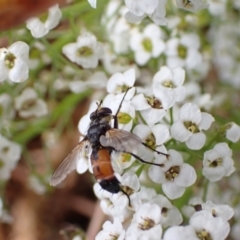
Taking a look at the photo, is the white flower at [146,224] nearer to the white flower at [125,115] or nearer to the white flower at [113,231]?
the white flower at [113,231]

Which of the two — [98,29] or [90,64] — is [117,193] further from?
[98,29]

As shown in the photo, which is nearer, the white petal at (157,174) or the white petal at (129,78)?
the white petal at (157,174)

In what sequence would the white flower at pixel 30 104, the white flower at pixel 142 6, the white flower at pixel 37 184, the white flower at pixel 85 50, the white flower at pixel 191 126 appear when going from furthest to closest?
the white flower at pixel 37 184, the white flower at pixel 30 104, the white flower at pixel 85 50, the white flower at pixel 191 126, the white flower at pixel 142 6

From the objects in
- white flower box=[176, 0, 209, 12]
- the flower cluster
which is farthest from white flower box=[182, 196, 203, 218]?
white flower box=[176, 0, 209, 12]

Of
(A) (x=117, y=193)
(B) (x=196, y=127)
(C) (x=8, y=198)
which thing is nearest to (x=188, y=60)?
(B) (x=196, y=127)

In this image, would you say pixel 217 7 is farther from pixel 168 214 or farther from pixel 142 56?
pixel 168 214

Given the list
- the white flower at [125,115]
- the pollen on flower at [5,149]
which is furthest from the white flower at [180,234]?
the pollen on flower at [5,149]

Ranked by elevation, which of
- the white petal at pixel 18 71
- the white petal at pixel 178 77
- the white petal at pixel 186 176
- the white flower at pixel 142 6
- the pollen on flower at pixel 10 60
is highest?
the white flower at pixel 142 6

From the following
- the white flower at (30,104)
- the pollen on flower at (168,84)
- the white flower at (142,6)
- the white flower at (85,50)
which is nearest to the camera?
the white flower at (142,6)
